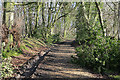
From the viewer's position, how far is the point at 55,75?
513 centimetres

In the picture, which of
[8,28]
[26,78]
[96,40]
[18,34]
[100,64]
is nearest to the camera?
[26,78]

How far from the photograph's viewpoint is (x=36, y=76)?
5.07 meters

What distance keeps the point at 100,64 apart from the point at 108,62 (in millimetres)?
369

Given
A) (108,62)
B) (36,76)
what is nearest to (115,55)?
(108,62)

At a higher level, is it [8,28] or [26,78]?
[8,28]

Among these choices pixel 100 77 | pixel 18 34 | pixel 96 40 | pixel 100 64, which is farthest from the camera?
pixel 18 34

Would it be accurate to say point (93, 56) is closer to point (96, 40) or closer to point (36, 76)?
point (96, 40)

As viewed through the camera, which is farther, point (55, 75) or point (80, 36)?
point (80, 36)

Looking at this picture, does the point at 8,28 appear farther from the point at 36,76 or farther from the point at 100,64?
the point at 100,64

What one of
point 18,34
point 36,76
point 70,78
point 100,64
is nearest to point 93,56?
point 100,64

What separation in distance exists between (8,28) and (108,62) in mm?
5309

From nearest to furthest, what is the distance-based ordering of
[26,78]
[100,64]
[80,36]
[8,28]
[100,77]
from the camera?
[26,78], [100,77], [100,64], [8,28], [80,36]

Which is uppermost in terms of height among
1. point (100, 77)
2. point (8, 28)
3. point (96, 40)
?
point (8, 28)

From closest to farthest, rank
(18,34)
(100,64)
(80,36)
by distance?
(100,64) < (18,34) < (80,36)
